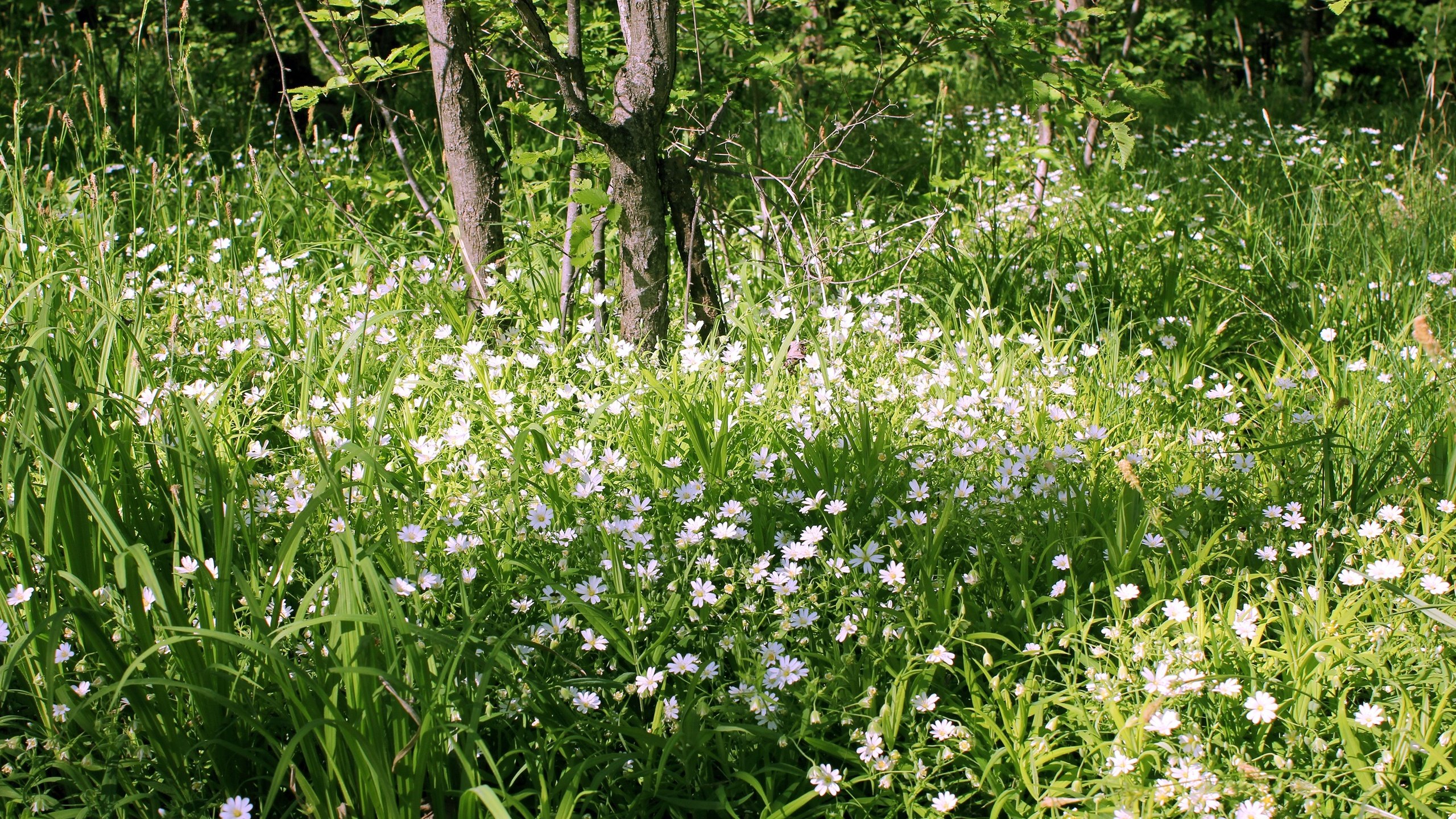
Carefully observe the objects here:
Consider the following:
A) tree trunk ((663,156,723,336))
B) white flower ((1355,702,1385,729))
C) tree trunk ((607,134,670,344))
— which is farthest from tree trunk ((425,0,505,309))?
white flower ((1355,702,1385,729))

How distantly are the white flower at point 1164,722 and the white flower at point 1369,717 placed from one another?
0.27 metres

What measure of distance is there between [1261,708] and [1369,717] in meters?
0.18

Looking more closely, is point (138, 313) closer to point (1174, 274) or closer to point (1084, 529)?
point (1084, 529)

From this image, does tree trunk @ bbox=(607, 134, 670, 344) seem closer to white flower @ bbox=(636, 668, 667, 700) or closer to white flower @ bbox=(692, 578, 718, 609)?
A: white flower @ bbox=(692, 578, 718, 609)

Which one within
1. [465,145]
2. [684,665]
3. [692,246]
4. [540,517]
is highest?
[465,145]

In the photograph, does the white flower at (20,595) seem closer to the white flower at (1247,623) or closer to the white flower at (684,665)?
the white flower at (684,665)

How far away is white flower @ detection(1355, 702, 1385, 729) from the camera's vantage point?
1577mm

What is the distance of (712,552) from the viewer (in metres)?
1.99

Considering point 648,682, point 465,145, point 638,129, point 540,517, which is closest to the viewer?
point 648,682

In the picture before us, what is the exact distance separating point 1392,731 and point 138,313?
2.44 meters

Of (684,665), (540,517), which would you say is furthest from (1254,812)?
(540,517)

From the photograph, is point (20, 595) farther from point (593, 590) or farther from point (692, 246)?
point (692, 246)

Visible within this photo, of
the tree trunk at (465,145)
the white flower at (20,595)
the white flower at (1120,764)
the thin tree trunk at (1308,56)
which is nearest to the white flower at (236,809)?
the white flower at (20,595)

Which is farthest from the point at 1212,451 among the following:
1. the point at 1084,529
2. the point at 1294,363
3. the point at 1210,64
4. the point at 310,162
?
the point at 1210,64
